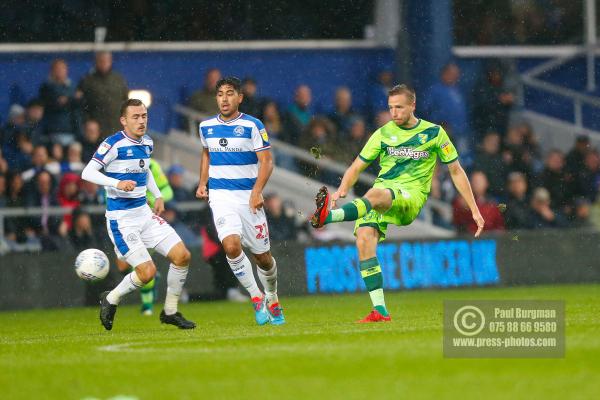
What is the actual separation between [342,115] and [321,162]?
2.65 feet

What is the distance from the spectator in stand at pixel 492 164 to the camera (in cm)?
2141

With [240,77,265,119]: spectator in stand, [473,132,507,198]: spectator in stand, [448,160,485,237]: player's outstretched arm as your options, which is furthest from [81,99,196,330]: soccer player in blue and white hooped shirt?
[473,132,507,198]: spectator in stand

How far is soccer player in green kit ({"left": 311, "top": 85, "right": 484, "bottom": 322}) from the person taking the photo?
12.2 meters

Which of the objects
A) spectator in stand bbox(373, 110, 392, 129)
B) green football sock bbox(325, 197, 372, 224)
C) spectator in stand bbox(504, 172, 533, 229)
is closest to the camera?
green football sock bbox(325, 197, 372, 224)

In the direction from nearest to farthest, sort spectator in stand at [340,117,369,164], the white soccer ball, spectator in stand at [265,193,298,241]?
1. the white soccer ball
2. spectator in stand at [265,193,298,241]
3. spectator in stand at [340,117,369,164]

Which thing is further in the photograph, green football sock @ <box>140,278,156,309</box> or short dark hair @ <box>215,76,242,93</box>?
green football sock @ <box>140,278,156,309</box>

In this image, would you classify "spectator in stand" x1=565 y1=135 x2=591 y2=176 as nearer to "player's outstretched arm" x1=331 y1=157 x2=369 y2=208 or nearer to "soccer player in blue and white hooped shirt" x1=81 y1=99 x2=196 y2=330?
"player's outstretched arm" x1=331 y1=157 x2=369 y2=208

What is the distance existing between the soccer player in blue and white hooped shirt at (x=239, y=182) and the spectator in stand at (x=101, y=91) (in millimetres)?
6980

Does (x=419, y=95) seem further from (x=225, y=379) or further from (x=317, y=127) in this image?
(x=225, y=379)

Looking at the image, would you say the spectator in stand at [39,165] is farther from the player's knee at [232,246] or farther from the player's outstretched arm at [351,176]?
the player's outstretched arm at [351,176]

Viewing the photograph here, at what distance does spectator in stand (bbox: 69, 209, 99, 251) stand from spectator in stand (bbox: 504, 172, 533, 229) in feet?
20.1

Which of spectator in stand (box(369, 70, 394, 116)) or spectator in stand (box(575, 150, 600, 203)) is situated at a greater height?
spectator in stand (box(369, 70, 394, 116))
